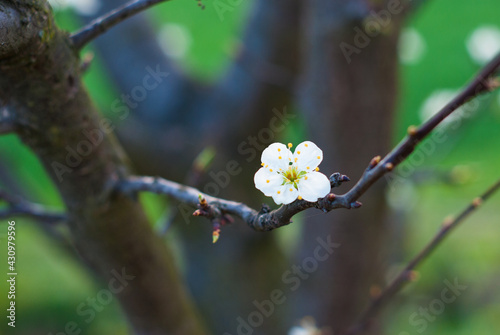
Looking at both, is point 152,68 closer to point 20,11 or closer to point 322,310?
point 322,310

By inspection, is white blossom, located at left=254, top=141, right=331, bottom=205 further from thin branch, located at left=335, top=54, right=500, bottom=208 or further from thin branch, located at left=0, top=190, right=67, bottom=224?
thin branch, located at left=0, top=190, right=67, bottom=224

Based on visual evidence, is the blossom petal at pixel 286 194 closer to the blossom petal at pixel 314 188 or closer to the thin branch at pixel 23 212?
the blossom petal at pixel 314 188

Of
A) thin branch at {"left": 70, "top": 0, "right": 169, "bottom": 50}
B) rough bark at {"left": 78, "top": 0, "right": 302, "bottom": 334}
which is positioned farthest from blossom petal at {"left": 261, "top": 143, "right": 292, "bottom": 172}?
rough bark at {"left": 78, "top": 0, "right": 302, "bottom": 334}

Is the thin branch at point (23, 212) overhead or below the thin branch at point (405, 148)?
below

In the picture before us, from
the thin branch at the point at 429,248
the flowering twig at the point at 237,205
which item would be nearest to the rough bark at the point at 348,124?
the thin branch at the point at 429,248

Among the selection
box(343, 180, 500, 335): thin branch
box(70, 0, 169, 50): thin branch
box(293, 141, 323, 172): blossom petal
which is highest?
box(70, 0, 169, 50): thin branch

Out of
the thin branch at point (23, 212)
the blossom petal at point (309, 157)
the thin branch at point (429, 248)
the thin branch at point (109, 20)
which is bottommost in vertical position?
the thin branch at point (23, 212)

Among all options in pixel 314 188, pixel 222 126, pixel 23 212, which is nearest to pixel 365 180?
pixel 314 188
